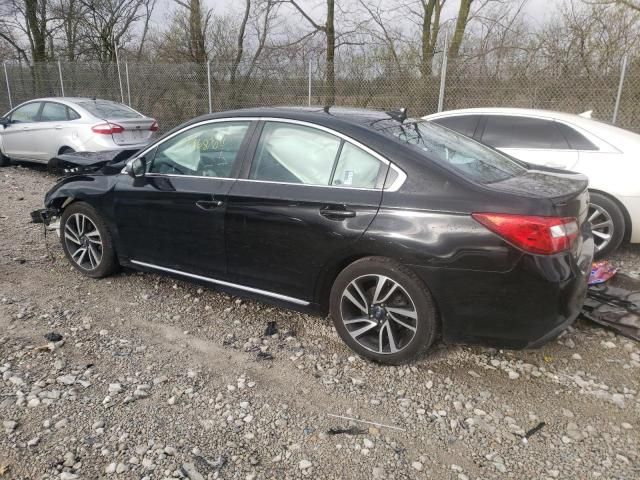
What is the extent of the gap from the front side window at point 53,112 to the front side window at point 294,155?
7163 millimetres

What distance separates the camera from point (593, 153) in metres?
5.20

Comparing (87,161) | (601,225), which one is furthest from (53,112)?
(601,225)

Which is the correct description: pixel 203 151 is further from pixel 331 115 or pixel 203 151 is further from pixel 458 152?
pixel 458 152

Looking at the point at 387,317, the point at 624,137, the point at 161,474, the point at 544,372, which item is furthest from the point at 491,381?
the point at 624,137

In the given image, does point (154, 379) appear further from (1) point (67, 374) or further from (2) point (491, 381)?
(2) point (491, 381)

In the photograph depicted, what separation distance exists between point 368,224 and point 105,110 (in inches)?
309

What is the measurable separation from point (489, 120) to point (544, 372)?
3.69 metres

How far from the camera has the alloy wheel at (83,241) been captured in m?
4.54

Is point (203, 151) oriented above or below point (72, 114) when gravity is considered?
below

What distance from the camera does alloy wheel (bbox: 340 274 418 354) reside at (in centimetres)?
305

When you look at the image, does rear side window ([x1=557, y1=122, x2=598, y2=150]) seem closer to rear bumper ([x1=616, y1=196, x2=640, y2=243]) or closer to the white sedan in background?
the white sedan in background

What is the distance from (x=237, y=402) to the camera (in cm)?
286

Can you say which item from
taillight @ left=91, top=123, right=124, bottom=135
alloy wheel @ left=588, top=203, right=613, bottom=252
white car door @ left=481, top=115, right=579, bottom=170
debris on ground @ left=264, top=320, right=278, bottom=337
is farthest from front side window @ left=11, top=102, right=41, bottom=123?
alloy wheel @ left=588, top=203, right=613, bottom=252

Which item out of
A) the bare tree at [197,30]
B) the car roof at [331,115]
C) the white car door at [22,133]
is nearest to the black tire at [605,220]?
the car roof at [331,115]
